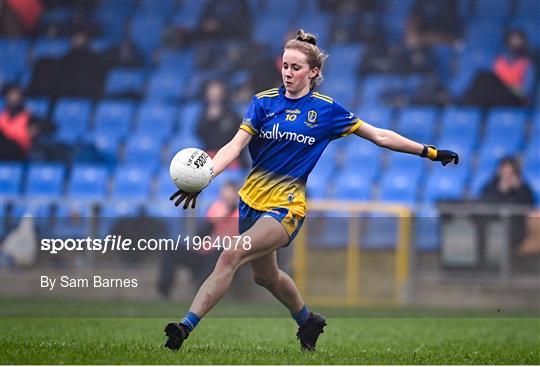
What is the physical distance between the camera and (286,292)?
27.2 ft

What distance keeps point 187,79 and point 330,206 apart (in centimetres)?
748

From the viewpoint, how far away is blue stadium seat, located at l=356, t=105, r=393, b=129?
21.5 m

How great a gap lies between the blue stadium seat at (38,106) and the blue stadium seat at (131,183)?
232cm

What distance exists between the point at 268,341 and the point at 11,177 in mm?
11675

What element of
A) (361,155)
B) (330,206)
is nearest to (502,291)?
→ (330,206)

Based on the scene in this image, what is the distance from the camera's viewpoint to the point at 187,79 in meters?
23.2

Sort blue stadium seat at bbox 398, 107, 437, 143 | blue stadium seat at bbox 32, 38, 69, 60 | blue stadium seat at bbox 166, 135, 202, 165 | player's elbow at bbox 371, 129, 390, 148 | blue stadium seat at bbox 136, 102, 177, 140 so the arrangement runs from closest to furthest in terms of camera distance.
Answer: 1. player's elbow at bbox 371, 129, 390, 148
2. blue stadium seat at bbox 166, 135, 202, 165
3. blue stadium seat at bbox 398, 107, 437, 143
4. blue stadium seat at bbox 136, 102, 177, 140
5. blue stadium seat at bbox 32, 38, 69, 60

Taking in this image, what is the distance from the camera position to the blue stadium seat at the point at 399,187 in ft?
64.7

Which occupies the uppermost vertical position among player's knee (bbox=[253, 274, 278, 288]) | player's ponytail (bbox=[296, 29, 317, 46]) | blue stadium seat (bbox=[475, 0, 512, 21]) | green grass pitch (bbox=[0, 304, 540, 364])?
blue stadium seat (bbox=[475, 0, 512, 21])

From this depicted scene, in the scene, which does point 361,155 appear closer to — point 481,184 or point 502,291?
point 481,184

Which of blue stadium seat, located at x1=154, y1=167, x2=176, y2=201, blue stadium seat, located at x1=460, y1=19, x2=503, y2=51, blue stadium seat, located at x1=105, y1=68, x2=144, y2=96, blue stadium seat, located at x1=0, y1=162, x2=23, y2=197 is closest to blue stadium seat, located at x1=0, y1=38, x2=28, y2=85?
blue stadium seat, located at x1=105, y1=68, x2=144, y2=96

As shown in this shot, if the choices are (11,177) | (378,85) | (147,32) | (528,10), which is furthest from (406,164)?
(11,177)

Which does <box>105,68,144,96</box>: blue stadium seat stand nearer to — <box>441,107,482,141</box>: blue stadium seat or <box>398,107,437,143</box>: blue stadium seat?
<box>398,107,437,143</box>: blue stadium seat

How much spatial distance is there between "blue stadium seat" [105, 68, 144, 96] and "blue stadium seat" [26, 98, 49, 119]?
1201 mm
